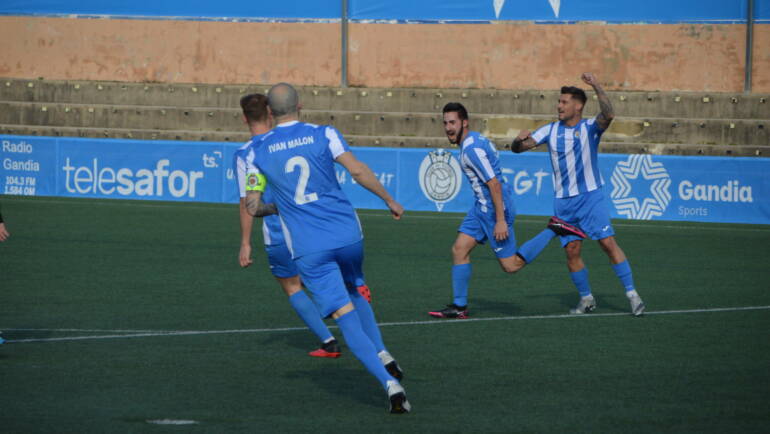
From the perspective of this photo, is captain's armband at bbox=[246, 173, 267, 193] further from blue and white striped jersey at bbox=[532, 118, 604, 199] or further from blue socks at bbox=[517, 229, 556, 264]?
blue and white striped jersey at bbox=[532, 118, 604, 199]

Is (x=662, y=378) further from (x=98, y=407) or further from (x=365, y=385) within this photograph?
(x=98, y=407)

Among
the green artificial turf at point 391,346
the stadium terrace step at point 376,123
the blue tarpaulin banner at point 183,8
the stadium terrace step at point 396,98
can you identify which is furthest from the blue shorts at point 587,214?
the blue tarpaulin banner at point 183,8

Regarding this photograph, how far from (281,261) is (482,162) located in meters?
2.31

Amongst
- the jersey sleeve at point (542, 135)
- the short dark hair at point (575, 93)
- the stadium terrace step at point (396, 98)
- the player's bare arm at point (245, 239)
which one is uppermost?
the stadium terrace step at point (396, 98)

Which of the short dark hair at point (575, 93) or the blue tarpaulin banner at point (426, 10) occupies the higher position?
the blue tarpaulin banner at point (426, 10)

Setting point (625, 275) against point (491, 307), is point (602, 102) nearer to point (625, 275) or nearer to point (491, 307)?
point (625, 275)

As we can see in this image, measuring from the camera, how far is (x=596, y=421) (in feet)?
21.5

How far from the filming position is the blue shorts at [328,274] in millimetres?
6734

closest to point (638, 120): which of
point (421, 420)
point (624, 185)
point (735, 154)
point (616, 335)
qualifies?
point (735, 154)

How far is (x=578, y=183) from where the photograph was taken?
10562 millimetres

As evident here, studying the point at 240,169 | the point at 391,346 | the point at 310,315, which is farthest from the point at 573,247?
the point at 240,169

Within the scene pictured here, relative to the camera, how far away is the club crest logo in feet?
69.1

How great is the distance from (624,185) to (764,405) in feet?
44.3

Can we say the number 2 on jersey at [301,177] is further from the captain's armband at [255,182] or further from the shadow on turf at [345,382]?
the shadow on turf at [345,382]
